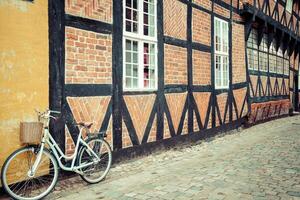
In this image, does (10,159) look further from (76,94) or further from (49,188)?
(76,94)

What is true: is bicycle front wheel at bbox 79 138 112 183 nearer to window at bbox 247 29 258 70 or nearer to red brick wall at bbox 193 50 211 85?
red brick wall at bbox 193 50 211 85

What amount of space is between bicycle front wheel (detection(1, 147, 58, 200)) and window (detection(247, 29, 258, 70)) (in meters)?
10.5

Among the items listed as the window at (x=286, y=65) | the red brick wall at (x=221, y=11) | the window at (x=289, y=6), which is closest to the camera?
the red brick wall at (x=221, y=11)

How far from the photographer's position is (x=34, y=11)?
5.04 metres

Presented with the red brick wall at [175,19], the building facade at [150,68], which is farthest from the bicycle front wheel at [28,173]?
the red brick wall at [175,19]

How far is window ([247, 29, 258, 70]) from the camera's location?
45.6 ft

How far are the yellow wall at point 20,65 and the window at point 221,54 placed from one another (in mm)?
6418

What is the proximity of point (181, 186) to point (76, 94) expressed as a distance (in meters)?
2.11

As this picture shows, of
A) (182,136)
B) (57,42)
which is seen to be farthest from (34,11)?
(182,136)

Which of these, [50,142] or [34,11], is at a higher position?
[34,11]

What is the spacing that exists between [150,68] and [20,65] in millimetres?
3234

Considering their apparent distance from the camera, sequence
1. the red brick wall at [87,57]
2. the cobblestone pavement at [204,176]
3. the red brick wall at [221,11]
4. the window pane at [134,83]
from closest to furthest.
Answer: the cobblestone pavement at [204,176], the red brick wall at [87,57], the window pane at [134,83], the red brick wall at [221,11]

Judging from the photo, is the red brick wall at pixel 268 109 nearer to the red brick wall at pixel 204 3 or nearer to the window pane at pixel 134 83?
the red brick wall at pixel 204 3

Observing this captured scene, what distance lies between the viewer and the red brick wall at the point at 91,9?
18.5ft
